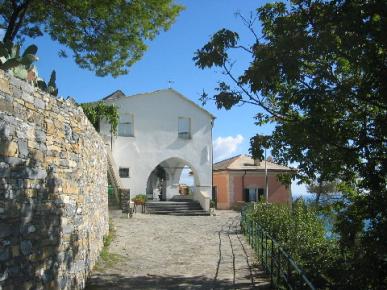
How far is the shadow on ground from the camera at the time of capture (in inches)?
355

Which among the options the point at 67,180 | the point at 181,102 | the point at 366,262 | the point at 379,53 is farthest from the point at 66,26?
the point at 181,102

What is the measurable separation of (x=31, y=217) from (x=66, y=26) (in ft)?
34.8

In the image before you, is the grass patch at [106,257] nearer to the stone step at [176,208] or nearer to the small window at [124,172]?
the stone step at [176,208]

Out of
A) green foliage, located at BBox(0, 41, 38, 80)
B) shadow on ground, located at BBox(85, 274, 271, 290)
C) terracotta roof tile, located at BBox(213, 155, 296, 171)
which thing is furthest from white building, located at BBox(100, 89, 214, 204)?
green foliage, located at BBox(0, 41, 38, 80)

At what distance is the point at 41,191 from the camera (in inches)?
263

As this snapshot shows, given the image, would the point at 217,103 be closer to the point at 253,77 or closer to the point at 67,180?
the point at 253,77

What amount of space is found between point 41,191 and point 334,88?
4358 millimetres

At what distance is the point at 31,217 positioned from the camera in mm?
6203

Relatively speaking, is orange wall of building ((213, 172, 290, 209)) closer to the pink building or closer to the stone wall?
the pink building

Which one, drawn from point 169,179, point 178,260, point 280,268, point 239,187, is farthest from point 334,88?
point 239,187

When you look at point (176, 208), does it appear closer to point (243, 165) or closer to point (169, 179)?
point (169, 179)

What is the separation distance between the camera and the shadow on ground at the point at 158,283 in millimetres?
9016

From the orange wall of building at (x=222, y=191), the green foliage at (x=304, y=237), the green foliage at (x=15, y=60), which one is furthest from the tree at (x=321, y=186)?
the orange wall of building at (x=222, y=191)

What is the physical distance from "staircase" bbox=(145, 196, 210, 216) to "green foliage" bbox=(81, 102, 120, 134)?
4811 mm
